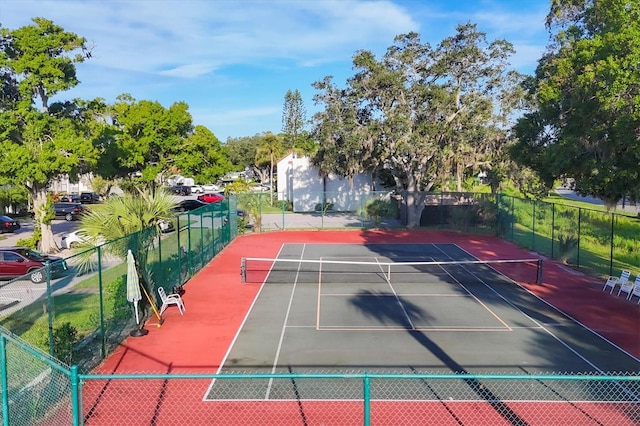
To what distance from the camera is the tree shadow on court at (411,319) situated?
9.90 metres

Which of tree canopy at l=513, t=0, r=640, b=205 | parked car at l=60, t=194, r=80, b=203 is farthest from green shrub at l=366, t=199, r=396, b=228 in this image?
parked car at l=60, t=194, r=80, b=203

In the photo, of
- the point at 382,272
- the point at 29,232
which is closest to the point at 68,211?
the point at 29,232

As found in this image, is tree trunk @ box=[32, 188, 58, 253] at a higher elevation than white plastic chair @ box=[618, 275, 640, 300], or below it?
higher

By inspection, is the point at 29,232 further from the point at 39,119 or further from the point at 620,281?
the point at 620,281

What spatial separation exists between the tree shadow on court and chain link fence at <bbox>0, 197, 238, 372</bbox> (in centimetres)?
682

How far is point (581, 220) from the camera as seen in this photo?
87.1ft

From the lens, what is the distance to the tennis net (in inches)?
861

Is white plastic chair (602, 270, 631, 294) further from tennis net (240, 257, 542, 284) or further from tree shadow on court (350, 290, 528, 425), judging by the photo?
tree shadow on court (350, 290, 528, 425)

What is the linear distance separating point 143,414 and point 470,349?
7974 mm

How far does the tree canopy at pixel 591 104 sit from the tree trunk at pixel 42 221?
1010 inches

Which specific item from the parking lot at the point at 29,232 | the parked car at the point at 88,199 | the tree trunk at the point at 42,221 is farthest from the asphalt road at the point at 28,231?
the parked car at the point at 88,199

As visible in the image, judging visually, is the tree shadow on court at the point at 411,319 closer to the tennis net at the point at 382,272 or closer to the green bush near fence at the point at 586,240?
the tennis net at the point at 382,272

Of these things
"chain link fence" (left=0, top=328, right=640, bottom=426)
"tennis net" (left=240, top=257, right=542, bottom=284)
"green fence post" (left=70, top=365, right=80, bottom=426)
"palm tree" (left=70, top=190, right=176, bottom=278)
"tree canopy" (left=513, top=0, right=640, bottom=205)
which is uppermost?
"tree canopy" (left=513, top=0, right=640, bottom=205)

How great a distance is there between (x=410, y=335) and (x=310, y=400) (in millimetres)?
5081
